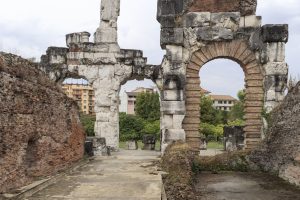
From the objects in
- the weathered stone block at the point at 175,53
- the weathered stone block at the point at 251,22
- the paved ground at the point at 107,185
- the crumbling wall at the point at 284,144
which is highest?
the weathered stone block at the point at 251,22

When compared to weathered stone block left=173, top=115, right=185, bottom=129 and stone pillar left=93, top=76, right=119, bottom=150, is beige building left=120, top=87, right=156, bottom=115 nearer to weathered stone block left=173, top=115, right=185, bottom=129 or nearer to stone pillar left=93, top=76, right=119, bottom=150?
stone pillar left=93, top=76, right=119, bottom=150

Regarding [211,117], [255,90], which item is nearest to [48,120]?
[255,90]

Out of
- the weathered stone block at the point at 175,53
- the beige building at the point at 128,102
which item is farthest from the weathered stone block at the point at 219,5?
the beige building at the point at 128,102

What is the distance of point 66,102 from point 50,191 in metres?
3.73

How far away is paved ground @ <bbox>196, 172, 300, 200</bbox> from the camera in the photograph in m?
8.27

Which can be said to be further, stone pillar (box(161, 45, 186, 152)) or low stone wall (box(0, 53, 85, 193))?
stone pillar (box(161, 45, 186, 152))

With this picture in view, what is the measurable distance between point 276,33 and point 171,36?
3537 mm

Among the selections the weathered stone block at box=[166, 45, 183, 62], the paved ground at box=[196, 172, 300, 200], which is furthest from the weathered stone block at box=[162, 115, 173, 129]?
the paved ground at box=[196, 172, 300, 200]

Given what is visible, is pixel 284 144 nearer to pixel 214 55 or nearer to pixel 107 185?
pixel 214 55

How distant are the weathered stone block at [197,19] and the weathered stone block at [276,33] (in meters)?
1.99

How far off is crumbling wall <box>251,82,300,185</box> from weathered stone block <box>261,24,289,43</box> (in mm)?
3107

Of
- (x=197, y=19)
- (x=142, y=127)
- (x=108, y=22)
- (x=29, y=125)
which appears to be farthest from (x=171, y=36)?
(x=142, y=127)

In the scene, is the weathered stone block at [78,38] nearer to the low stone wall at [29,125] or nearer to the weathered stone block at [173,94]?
the weathered stone block at [173,94]

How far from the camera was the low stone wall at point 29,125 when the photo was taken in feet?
23.1
